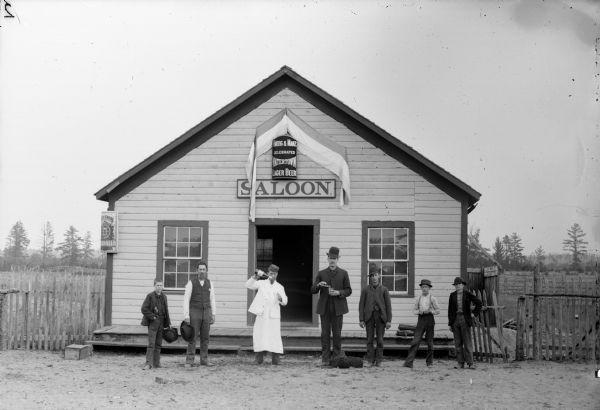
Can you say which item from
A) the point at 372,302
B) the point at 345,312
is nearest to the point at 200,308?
the point at 345,312

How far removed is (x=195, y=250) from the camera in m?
17.2

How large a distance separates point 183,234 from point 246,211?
5.31 ft

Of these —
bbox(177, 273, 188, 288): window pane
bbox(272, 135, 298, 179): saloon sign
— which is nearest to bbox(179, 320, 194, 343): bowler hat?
bbox(177, 273, 188, 288): window pane

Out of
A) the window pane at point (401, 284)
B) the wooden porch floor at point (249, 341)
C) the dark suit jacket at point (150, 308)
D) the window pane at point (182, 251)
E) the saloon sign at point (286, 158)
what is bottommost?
the wooden porch floor at point (249, 341)

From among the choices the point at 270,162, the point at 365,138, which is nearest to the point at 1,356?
the point at 270,162

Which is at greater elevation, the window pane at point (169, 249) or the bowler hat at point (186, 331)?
the window pane at point (169, 249)

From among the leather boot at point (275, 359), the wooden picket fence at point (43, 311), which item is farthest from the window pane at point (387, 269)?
the wooden picket fence at point (43, 311)

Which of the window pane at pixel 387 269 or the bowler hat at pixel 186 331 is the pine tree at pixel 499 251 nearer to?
the window pane at pixel 387 269

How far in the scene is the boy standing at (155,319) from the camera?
13133mm

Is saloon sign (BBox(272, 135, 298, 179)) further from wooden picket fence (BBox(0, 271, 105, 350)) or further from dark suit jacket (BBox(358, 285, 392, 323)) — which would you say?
wooden picket fence (BBox(0, 271, 105, 350))

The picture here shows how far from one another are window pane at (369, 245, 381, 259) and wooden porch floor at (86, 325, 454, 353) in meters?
1.80

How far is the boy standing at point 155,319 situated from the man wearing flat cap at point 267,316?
68.3 inches

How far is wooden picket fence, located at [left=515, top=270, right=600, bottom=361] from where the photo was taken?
48.2 feet

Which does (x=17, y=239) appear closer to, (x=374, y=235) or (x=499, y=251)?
(x=499, y=251)
